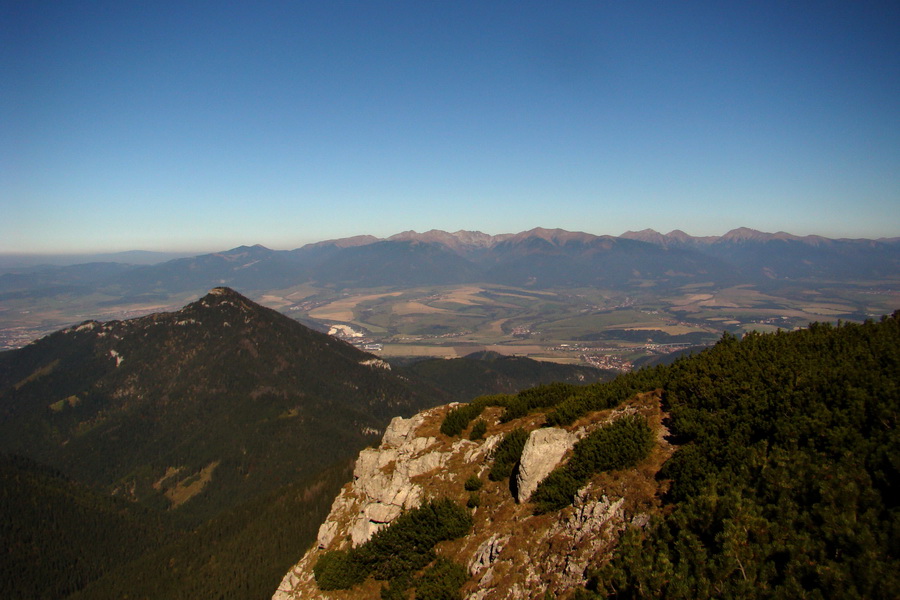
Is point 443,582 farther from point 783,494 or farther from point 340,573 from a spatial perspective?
point 783,494

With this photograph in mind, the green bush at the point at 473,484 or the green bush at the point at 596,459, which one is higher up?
the green bush at the point at 596,459

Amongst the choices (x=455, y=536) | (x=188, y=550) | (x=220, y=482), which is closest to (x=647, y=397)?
(x=455, y=536)

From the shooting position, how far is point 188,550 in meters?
132

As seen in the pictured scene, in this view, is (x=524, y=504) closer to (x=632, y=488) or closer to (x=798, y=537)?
(x=632, y=488)

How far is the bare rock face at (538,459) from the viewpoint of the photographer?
3064 centimetres

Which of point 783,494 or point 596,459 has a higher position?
point 783,494

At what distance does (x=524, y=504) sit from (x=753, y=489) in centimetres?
1517

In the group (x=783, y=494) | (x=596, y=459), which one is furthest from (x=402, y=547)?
(x=783, y=494)

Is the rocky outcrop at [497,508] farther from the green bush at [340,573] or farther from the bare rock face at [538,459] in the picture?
the green bush at [340,573]

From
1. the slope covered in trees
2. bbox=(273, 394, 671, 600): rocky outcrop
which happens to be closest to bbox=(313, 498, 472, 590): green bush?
bbox=(273, 394, 671, 600): rocky outcrop

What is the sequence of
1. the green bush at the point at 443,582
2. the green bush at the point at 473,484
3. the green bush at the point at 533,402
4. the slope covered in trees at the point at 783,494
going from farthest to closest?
the green bush at the point at 533,402, the green bush at the point at 473,484, the green bush at the point at 443,582, the slope covered in trees at the point at 783,494

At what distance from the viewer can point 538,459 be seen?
30969mm

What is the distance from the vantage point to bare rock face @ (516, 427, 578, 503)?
30641 millimetres

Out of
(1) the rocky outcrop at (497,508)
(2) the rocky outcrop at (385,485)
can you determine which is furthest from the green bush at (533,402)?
(2) the rocky outcrop at (385,485)
